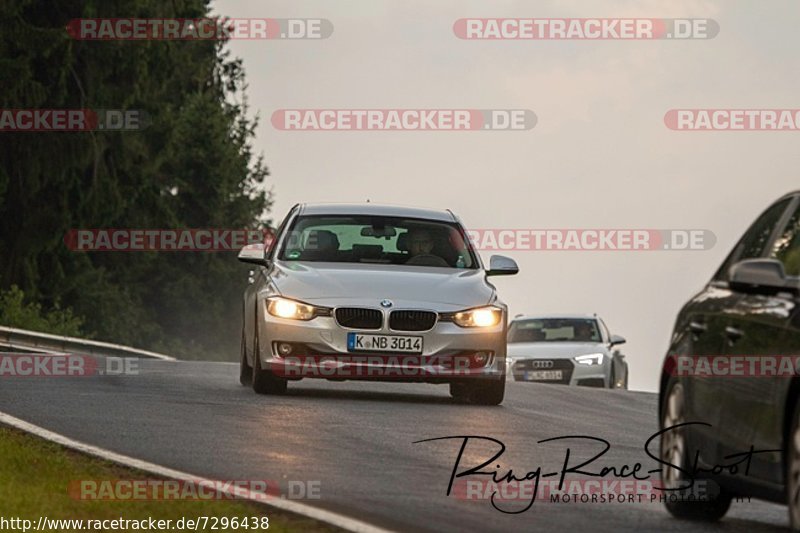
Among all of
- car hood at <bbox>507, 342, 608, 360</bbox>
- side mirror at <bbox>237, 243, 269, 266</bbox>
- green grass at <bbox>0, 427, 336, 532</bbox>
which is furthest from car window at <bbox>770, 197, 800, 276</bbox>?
car hood at <bbox>507, 342, 608, 360</bbox>

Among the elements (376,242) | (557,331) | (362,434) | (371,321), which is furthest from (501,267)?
(557,331)

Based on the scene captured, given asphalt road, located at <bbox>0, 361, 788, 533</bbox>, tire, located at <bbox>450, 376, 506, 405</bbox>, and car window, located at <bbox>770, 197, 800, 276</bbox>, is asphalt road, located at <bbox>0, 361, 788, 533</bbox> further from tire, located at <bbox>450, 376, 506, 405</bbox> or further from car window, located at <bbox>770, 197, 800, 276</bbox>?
car window, located at <bbox>770, 197, 800, 276</bbox>

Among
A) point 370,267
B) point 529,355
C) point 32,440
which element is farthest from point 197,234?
point 32,440

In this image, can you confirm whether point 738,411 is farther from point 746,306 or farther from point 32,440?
point 32,440

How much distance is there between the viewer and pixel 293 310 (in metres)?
18.3

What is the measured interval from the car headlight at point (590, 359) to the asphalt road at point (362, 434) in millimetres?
11035

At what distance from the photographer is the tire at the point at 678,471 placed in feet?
36.9

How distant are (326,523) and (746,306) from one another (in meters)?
2.28

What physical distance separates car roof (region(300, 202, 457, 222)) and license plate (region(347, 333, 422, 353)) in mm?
1970

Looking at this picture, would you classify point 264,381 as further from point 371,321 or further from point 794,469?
point 794,469

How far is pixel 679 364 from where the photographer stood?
1152 cm

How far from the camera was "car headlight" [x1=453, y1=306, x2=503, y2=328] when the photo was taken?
60.4ft

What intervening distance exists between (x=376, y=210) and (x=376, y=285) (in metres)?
1.69

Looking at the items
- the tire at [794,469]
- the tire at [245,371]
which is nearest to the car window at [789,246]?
the tire at [794,469]
